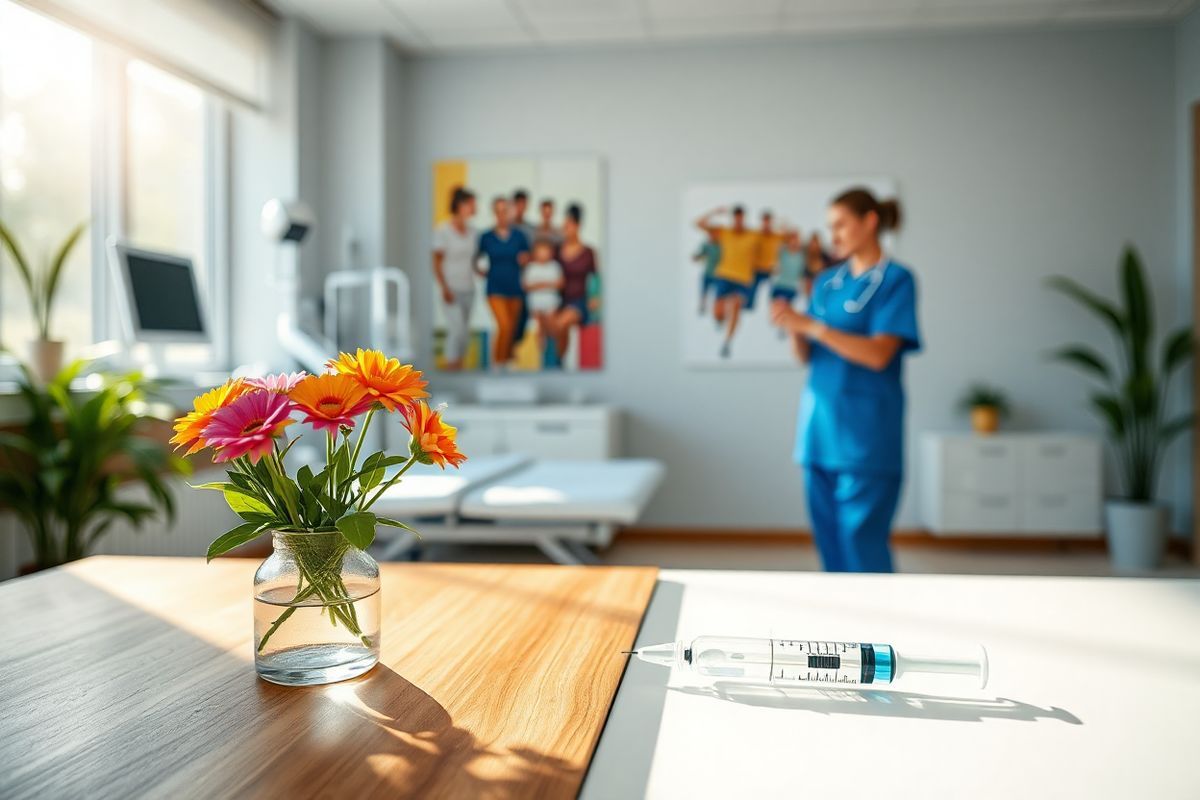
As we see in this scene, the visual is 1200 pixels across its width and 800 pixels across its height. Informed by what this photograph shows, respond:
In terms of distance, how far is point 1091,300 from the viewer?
171 inches

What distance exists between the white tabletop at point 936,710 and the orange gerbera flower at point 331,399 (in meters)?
0.31

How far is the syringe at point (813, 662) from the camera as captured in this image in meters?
0.77

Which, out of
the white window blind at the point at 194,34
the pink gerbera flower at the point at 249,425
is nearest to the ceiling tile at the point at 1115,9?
the white window blind at the point at 194,34

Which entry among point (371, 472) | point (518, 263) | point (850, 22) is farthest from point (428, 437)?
point (850, 22)

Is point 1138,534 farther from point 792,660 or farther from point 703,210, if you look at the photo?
point 792,660

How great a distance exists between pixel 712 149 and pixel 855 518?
2.82 metres

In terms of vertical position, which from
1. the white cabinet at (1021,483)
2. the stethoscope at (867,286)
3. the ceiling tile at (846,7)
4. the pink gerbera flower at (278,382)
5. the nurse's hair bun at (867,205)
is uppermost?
the ceiling tile at (846,7)

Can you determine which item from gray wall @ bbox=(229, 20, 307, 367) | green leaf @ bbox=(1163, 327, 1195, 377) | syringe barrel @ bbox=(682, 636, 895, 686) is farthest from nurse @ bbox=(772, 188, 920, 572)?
gray wall @ bbox=(229, 20, 307, 367)

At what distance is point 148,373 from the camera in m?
3.61

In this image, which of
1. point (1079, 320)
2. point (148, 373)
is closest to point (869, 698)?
point (148, 373)

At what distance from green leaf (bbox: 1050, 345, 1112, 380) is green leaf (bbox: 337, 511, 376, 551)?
428 centimetres

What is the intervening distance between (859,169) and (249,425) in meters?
4.44

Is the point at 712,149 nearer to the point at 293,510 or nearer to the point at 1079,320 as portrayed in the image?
the point at 1079,320

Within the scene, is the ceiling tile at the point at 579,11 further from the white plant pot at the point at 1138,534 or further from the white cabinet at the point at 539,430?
the white plant pot at the point at 1138,534
